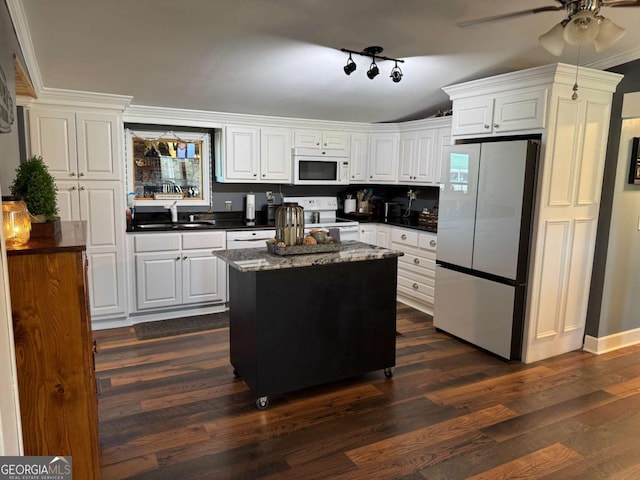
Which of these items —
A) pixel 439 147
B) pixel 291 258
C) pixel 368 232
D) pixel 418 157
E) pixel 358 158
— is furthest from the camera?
pixel 358 158

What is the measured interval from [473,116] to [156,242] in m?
3.12

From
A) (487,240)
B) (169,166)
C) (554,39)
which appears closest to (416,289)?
(487,240)

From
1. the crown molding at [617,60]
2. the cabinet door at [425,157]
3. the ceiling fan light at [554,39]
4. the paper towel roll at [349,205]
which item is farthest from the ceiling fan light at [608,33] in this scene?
the paper towel roll at [349,205]

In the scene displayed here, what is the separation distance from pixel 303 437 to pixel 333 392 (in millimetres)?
555

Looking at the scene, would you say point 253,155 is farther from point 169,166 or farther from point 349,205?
point 349,205

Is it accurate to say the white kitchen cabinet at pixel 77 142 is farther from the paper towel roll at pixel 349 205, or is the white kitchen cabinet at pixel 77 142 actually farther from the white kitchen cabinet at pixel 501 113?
the white kitchen cabinet at pixel 501 113

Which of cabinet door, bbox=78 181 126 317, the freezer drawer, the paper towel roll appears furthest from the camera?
the paper towel roll

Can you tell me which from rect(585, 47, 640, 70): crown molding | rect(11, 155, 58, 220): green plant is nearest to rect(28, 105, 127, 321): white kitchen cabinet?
rect(11, 155, 58, 220): green plant

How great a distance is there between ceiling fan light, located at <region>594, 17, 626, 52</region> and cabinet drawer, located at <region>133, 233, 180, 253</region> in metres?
3.61

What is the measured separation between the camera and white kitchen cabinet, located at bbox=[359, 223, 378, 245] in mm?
5304

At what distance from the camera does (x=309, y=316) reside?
2.82m

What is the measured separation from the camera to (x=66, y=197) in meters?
3.79

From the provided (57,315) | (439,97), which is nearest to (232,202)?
(439,97)

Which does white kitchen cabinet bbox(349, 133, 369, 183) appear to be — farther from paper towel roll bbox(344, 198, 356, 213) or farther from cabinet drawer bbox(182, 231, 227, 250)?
cabinet drawer bbox(182, 231, 227, 250)
